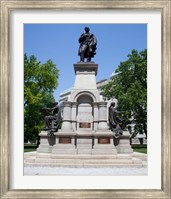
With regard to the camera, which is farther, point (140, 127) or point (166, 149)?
point (140, 127)

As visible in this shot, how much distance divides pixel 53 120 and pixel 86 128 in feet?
5.61

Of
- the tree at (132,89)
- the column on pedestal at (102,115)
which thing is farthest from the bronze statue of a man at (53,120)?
the tree at (132,89)

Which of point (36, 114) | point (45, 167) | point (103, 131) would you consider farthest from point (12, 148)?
point (36, 114)

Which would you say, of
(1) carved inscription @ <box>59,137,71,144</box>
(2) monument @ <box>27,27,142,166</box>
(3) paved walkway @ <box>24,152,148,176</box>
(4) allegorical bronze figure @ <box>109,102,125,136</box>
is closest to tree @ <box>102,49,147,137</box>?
(4) allegorical bronze figure @ <box>109,102,125,136</box>

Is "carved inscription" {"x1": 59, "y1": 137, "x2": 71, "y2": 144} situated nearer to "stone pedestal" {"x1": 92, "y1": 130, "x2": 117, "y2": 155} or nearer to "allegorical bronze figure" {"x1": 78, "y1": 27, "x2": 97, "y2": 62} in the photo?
"stone pedestal" {"x1": 92, "y1": 130, "x2": 117, "y2": 155}

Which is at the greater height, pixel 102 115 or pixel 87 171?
pixel 102 115

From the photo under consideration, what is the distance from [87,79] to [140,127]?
14485 mm

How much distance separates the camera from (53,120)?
51.7 feet

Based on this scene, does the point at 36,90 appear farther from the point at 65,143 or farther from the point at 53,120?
the point at 65,143

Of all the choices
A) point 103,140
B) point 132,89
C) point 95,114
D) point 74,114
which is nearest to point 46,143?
point 74,114

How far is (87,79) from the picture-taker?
1591 centimetres

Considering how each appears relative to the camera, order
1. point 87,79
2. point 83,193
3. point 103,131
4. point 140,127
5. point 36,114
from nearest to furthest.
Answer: point 83,193 < point 103,131 < point 87,79 < point 36,114 < point 140,127

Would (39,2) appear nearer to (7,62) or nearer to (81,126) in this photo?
(7,62)

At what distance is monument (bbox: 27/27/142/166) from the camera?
14.2 meters
